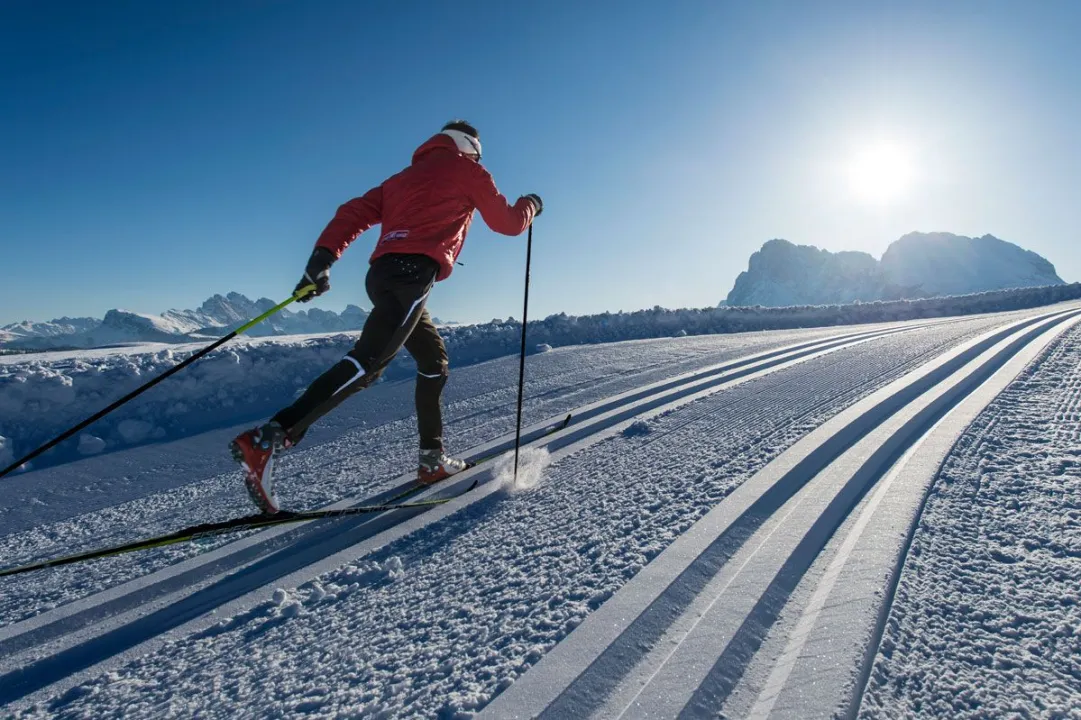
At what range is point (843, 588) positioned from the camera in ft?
5.00

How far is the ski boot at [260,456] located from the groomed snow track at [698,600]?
170mm

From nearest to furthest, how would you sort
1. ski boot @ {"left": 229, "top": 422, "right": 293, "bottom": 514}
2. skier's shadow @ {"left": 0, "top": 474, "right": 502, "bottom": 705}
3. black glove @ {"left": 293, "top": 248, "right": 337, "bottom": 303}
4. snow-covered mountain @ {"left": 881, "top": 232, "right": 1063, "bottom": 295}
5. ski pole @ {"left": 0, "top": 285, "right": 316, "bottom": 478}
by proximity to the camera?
1. skier's shadow @ {"left": 0, "top": 474, "right": 502, "bottom": 705}
2. ski pole @ {"left": 0, "top": 285, "right": 316, "bottom": 478}
3. ski boot @ {"left": 229, "top": 422, "right": 293, "bottom": 514}
4. black glove @ {"left": 293, "top": 248, "right": 337, "bottom": 303}
5. snow-covered mountain @ {"left": 881, "top": 232, "right": 1063, "bottom": 295}

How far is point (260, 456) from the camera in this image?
2350 mm

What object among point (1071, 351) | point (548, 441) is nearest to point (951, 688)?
point (548, 441)

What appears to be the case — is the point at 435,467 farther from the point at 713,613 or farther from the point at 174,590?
the point at 713,613

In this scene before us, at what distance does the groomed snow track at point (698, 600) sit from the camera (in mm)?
1229

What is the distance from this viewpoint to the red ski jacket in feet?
9.43

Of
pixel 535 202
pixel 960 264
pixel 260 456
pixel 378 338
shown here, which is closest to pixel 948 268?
pixel 960 264

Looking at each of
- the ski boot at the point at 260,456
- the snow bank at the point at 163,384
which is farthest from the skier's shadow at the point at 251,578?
the snow bank at the point at 163,384

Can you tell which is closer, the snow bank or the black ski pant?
the black ski pant

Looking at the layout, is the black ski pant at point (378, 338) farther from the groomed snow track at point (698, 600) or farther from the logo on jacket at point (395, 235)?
the groomed snow track at point (698, 600)

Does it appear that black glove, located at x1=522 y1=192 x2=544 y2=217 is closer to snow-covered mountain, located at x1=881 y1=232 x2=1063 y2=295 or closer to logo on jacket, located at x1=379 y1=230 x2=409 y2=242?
logo on jacket, located at x1=379 y1=230 x2=409 y2=242

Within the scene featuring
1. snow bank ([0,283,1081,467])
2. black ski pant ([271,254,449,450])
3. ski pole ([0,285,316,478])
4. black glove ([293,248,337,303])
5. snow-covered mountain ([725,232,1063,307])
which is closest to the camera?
ski pole ([0,285,316,478])

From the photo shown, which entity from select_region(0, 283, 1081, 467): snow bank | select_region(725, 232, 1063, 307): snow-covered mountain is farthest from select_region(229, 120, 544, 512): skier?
select_region(725, 232, 1063, 307): snow-covered mountain
